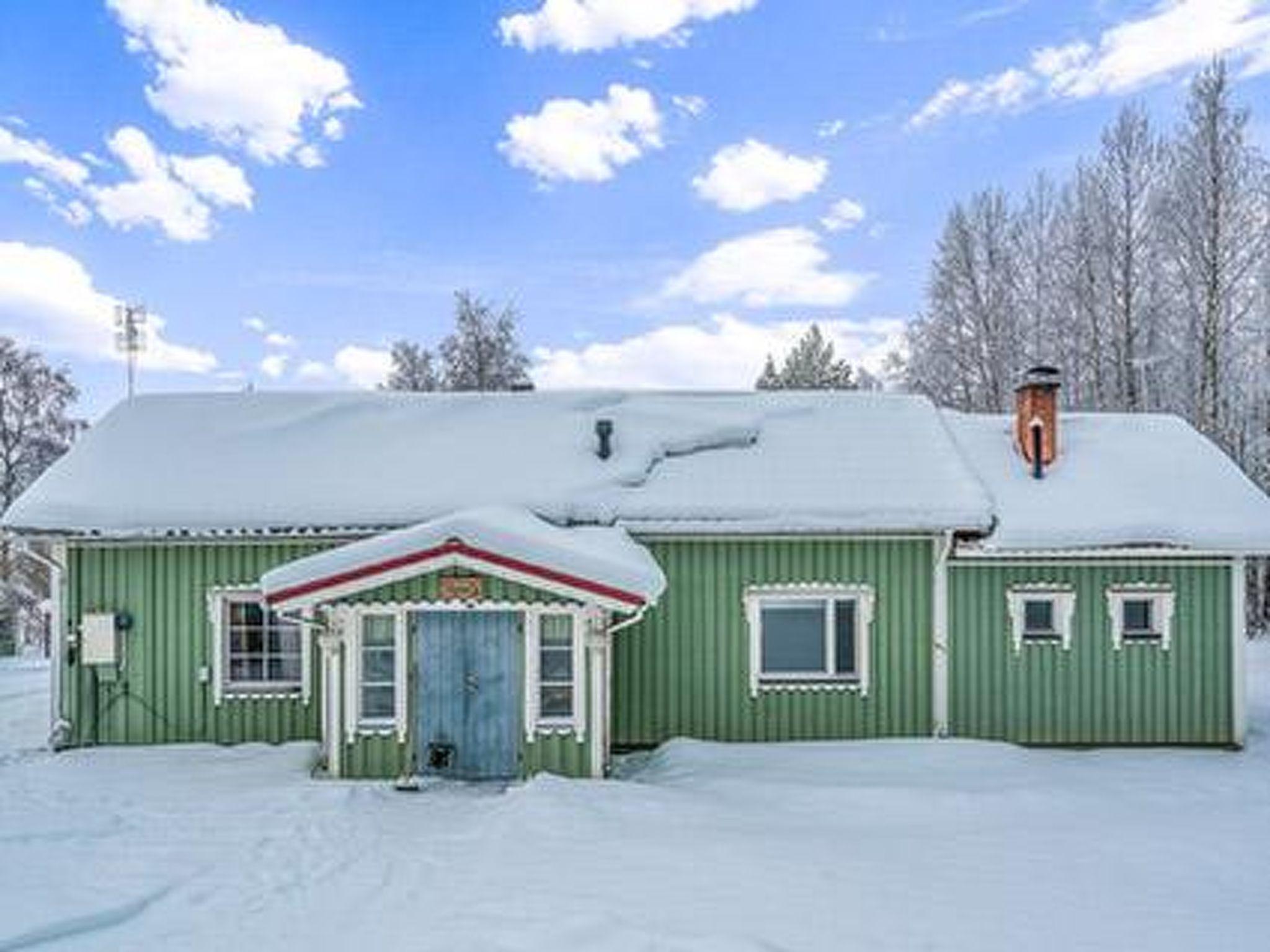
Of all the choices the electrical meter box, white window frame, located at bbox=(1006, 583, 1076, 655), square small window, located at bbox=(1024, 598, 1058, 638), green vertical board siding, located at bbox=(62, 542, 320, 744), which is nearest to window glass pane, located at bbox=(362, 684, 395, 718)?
green vertical board siding, located at bbox=(62, 542, 320, 744)

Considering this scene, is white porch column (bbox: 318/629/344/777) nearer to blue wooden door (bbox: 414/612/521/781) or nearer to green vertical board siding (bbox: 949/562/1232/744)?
blue wooden door (bbox: 414/612/521/781)

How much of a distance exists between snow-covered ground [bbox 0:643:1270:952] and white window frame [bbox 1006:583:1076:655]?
1.35 metres

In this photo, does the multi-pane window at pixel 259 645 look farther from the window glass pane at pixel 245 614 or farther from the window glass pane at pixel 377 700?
the window glass pane at pixel 377 700

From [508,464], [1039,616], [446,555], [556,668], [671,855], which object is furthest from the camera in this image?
[508,464]

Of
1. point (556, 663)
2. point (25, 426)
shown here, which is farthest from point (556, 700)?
point (25, 426)

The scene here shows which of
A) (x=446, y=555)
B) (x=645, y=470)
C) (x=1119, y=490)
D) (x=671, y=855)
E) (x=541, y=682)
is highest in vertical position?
(x=645, y=470)

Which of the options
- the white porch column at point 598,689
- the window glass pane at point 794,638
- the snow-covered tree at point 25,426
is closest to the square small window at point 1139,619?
the window glass pane at point 794,638

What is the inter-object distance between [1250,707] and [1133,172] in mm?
18048

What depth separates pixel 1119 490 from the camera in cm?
1236

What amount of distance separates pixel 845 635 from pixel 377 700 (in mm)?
5709

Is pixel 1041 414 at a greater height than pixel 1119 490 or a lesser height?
greater

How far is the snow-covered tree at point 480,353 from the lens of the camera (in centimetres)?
3700

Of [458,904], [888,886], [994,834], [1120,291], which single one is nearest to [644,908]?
[458,904]

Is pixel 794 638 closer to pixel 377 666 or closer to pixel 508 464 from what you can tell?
pixel 508 464
